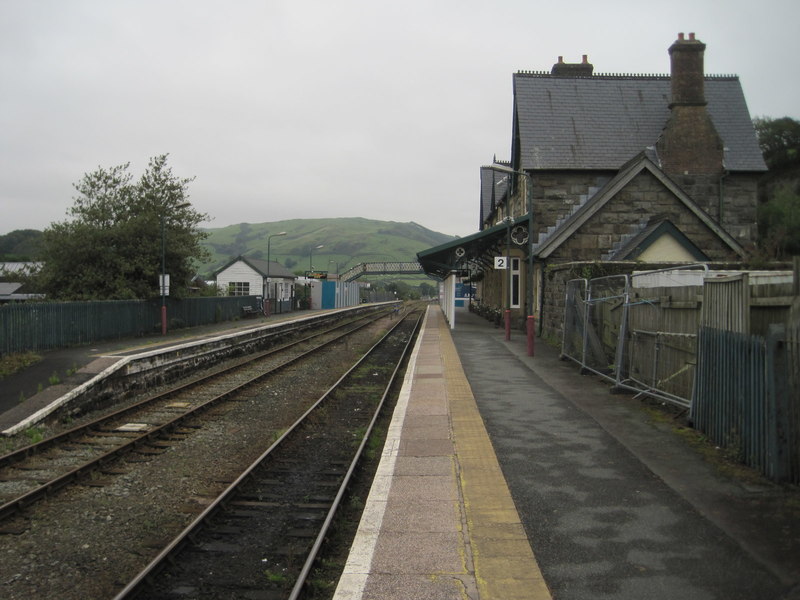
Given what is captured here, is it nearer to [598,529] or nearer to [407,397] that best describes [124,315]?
[407,397]

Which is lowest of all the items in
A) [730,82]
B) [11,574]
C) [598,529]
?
[11,574]

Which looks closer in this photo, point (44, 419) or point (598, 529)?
point (598, 529)

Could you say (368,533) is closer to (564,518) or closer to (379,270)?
(564,518)

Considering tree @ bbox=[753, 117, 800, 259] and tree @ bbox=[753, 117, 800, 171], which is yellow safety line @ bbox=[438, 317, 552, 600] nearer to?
tree @ bbox=[753, 117, 800, 259]

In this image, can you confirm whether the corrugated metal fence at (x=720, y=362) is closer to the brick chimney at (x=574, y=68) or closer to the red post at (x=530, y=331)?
the red post at (x=530, y=331)

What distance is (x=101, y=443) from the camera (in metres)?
9.17

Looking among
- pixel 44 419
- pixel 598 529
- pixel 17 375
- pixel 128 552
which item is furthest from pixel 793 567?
pixel 17 375

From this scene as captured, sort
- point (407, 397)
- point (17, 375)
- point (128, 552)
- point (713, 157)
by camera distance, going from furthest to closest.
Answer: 1. point (713, 157)
2. point (17, 375)
3. point (407, 397)
4. point (128, 552)

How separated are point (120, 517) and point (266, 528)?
1458mm

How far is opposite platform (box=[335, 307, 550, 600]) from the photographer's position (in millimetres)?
3936

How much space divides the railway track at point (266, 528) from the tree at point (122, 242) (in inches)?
729

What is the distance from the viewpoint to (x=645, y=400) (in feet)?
32.4

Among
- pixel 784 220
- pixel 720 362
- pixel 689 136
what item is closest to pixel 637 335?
pixel 720 362

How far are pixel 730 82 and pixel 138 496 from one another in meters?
27.9
